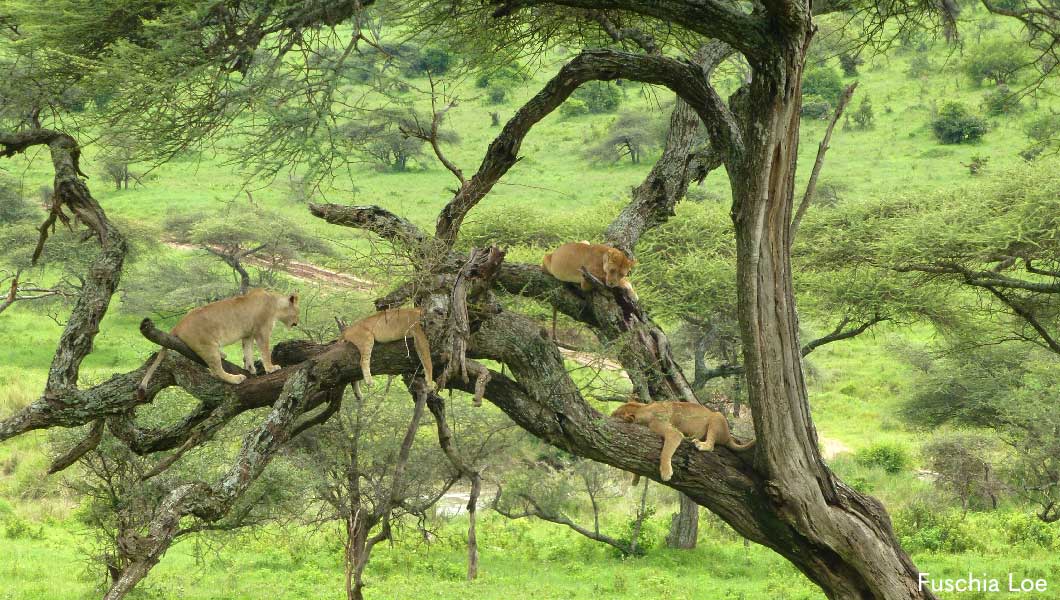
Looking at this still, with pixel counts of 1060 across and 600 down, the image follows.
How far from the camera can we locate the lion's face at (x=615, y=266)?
6938 mm

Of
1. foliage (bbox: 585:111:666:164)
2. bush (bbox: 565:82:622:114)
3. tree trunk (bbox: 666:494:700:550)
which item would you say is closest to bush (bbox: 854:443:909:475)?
tree trunk (bbox: 666:494:700:550)

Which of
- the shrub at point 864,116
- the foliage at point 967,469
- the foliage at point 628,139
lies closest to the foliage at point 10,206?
the foliage at point 628,139

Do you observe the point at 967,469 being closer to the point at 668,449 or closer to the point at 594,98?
the point at 668,449

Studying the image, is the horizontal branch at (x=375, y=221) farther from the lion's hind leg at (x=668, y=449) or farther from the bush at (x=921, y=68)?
the bush at (x=921, y=68)

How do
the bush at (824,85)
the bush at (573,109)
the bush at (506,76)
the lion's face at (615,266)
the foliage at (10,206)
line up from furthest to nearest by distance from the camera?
the bush at (573,109) < the bush at (824,85) < the foliage at (10,206) < the bush at (506,76) < the lion's face at (615,266)

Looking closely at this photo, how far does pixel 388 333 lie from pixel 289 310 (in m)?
0.78

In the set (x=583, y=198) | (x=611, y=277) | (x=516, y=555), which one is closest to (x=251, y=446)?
(x=611, y=277)

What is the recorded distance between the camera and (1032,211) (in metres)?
12.9

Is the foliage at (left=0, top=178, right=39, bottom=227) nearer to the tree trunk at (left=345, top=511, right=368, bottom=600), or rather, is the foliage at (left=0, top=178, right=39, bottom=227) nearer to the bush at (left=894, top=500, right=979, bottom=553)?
the tree trunk at (left=345, top=511, right=368, bottom=600)

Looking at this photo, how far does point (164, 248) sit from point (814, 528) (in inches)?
1094

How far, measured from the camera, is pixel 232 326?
5789mm

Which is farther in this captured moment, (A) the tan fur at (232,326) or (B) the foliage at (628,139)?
(B) the foliage at (628,139)

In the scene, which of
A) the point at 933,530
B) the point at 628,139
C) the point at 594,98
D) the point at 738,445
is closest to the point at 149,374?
the point at 738,445

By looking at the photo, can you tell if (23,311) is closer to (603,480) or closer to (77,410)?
(603,480)
